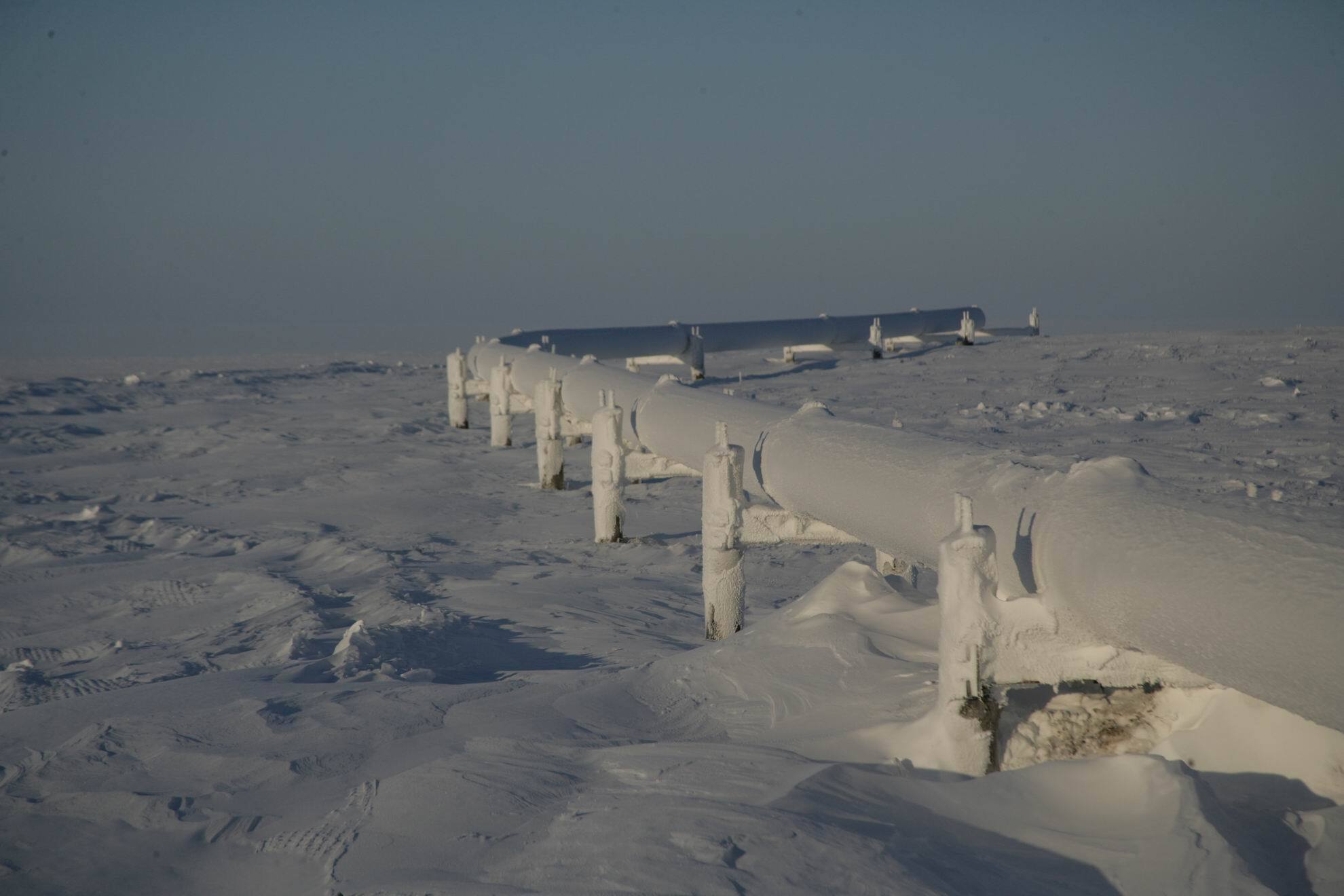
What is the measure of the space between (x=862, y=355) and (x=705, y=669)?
20678 mm

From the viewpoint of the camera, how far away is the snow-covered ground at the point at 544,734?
2.18 metres

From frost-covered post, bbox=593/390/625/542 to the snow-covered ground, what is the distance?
0.39m

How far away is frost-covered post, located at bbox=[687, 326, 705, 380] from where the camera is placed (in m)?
18.6

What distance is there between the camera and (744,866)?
2092 millimetres

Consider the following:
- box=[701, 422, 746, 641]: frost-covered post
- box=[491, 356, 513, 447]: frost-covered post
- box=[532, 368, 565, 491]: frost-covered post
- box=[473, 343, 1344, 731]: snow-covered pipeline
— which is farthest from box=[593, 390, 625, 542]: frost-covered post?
box=[491, 356, 513, 447]: frost-covered post

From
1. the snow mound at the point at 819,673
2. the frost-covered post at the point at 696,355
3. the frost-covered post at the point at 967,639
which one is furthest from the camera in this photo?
the frost-covered post at the point at 696,355

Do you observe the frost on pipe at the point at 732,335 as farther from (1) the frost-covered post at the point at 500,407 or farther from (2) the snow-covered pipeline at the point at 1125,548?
(2) the snow-covered pipeline at the point at 1125,548

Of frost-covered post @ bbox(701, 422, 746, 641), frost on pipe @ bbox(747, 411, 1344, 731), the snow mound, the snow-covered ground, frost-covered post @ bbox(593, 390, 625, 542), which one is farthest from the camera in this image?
frost-covered post @ bbox(593, 390, 625, 542)

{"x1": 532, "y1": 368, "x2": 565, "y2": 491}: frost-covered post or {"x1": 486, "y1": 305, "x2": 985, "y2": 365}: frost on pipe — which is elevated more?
{"x1": 486, "y1": 305, "x2": 985, "y2": 365}: frost on pipe

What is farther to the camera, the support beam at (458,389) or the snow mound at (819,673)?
the support beam at (458,389)

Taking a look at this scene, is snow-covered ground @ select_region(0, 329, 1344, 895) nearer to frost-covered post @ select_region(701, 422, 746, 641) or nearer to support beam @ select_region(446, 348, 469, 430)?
frost-covered post @ select_region(701, 422, 746, 641)

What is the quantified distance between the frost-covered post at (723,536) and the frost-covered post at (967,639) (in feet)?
5.78

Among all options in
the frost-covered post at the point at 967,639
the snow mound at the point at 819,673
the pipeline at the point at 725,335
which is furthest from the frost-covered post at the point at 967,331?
the frost-covered post at the point at 967,639

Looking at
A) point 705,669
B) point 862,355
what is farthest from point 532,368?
point 862,355
